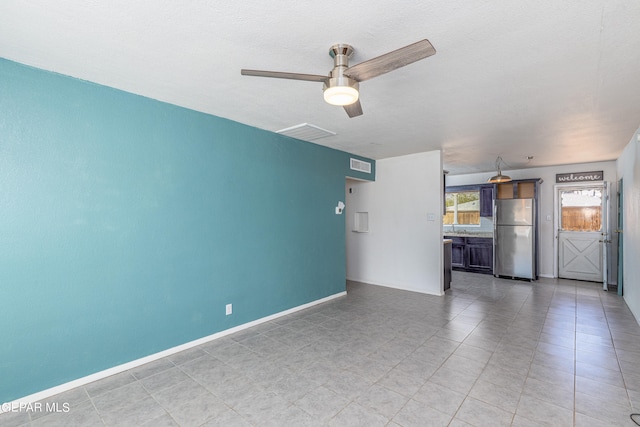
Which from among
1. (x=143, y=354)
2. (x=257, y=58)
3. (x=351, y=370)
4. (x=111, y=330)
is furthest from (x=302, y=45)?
(x=143, y=354)

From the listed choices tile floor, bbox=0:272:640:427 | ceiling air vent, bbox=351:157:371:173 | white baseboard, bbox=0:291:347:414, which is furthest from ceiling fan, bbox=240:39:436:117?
ceiling air vent, bbox=351:157:371:173

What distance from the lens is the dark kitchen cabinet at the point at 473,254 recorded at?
712 centimetres

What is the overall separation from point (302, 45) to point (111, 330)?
2.86 metres

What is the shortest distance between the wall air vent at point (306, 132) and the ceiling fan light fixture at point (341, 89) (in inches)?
67.5

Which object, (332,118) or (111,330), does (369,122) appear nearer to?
(332,118)

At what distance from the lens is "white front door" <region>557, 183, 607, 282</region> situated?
248 inches

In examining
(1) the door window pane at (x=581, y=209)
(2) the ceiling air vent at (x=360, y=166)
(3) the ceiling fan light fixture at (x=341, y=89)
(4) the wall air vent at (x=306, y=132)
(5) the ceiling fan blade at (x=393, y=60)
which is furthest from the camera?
(1) the door window pane at (x=581, y=209)

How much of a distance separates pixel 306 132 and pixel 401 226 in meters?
2.76

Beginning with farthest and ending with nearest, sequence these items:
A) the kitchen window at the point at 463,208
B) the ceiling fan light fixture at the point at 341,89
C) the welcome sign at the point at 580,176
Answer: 1. the kitchen window at the point at 463,208
2. the welcome sign at the point at 580,176
3. the ceiling fan light fixture at the point at 341,89

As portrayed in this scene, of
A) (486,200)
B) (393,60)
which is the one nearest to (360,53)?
(393,60)

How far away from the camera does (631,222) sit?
Answer: 14.4 feet

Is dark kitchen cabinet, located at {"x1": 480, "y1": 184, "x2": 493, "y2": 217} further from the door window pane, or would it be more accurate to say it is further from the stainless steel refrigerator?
the door window pane

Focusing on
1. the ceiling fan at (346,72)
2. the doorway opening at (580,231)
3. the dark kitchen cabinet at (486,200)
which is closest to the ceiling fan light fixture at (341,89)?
the ceiling fan at (346,72)

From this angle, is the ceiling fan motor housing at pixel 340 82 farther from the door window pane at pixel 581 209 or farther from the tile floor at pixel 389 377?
the door window pane at pixel 581 209
